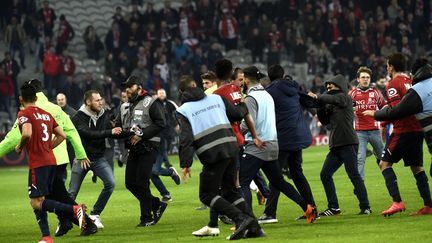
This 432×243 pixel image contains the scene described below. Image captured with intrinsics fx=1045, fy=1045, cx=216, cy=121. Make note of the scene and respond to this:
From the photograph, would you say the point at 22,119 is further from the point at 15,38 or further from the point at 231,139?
the point at 15,38

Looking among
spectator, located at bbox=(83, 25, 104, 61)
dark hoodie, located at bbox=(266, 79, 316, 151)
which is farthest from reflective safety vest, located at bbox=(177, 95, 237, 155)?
spectator, located at bbox=(83, 25, 104, 61)

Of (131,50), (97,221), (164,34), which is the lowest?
(97,221)

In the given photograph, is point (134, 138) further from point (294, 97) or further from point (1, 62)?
point (1, 62)

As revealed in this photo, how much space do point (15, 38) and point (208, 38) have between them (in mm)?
8043

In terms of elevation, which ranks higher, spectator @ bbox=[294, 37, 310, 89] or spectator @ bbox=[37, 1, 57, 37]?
spectator @ bbox=[37, 1, 57, 37]

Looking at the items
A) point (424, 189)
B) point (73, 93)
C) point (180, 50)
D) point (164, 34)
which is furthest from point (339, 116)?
point (164, 34)

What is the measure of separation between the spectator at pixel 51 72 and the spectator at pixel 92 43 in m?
3.04

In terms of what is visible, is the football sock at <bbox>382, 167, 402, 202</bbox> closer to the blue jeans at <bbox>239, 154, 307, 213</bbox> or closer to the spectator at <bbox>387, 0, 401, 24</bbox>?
the blue jeans at <bbox>239, 154, 307, 213</bbox>

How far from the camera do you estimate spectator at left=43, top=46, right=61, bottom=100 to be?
37.7m

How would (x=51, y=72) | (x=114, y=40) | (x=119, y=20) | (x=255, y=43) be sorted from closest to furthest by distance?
(x=51, y=72) → (x=114, y=40) → (x=119, y=20) → (x=255, y=43)

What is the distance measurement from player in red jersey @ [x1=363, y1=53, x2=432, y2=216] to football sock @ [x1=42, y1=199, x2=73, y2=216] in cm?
461

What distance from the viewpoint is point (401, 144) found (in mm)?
15445


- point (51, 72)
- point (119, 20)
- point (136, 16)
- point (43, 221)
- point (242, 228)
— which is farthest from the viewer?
point (136, 16)

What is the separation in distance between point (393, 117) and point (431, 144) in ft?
2.26
